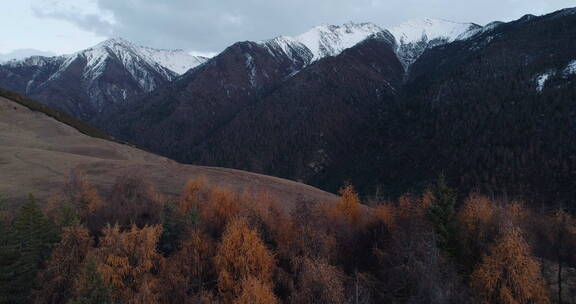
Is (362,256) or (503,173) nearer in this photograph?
(362,256)

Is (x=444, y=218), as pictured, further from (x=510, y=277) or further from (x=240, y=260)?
(x=240, y=260)

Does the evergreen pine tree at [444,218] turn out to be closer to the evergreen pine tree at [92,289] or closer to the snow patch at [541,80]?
the evergreen pine tree at [92,289]

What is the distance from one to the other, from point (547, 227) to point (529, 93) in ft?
524

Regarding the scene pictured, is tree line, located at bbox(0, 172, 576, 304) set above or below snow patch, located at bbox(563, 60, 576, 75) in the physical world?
below

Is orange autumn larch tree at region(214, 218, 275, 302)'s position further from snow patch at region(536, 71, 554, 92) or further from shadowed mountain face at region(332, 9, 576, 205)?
snow patch at region(536, 71, 554, 92)

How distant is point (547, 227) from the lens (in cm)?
4712

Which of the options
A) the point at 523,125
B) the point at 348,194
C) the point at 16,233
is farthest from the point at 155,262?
the point at 523,125

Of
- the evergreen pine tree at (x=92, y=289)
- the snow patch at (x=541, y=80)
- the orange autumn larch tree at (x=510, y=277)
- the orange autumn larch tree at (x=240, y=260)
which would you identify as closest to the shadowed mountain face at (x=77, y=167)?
the orange autumn larch tree at (x=240, y=260)

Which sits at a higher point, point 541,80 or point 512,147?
point 541,80

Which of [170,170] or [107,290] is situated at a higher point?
[170,170]

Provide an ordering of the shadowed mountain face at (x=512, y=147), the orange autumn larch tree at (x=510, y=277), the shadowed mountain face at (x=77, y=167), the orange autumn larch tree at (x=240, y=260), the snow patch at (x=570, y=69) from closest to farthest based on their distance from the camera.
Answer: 1. the orange autumn larch tree at (x=510, y=277)
2. the orange autumn larch tree at (x=240, y=260)
3. the shadowed mountain face at (x=77, y=167)
4. the shadowed mountain face at (x=512, y=147)
5. the snow patch at (x=570, y=69)

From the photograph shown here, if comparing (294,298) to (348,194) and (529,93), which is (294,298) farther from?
(529,93)

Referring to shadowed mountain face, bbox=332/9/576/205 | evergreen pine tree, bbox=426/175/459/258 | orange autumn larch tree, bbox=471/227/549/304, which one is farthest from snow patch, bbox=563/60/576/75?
orange autumn larch tree, bbox=471/227/549/304

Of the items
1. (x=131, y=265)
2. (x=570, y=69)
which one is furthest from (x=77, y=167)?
(x=570, y=69)
